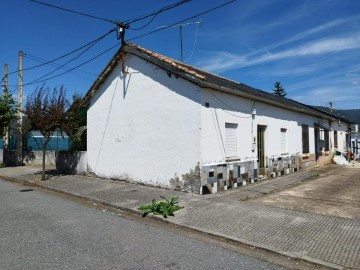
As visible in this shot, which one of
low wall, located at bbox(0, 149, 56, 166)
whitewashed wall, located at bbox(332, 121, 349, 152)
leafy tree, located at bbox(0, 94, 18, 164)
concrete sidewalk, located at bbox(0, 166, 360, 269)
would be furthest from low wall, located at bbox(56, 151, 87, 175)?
whitewashed wall, located at bbox(332, 121, 349, 152)

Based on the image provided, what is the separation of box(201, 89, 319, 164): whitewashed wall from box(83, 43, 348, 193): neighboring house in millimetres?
30

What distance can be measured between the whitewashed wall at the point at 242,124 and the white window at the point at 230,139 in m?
0.15

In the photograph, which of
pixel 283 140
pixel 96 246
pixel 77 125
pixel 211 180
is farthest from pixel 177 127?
pixel 283 140

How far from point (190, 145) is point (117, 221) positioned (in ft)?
11.4

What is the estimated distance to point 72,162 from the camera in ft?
47.3

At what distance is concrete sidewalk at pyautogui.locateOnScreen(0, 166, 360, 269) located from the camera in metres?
4.79

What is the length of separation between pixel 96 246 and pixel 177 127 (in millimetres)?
5269

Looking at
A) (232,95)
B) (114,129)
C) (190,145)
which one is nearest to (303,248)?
(190,145)

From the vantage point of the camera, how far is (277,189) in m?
9.97

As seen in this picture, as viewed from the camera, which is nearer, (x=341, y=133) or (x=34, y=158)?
(x=34, y=158)

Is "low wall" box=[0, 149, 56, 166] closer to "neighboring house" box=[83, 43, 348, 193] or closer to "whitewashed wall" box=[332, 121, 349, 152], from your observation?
"neighboring house" box=[83, 43, 348, 193]

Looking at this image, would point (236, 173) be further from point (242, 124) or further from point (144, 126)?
point (144, 126)

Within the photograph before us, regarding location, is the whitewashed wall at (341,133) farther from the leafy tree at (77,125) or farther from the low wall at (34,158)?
the low wall at (34,158)

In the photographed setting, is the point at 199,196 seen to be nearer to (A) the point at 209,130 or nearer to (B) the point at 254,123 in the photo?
(A) the point at 209,130
